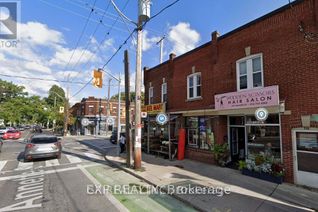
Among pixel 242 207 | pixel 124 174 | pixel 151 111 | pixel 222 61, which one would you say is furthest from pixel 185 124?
pixel 242 207

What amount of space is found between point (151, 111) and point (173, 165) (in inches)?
213

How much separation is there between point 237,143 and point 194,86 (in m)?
4.29

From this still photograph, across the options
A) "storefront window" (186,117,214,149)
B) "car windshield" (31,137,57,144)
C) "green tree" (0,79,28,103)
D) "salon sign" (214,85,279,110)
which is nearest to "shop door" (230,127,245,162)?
"storefront window" (186,117,214,149)

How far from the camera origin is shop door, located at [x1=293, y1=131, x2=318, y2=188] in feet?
23.5

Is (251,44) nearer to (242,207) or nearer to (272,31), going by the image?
(272,31)

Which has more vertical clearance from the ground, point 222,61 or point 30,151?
point 222,61

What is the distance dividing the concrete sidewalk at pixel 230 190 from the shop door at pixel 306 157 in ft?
1.64

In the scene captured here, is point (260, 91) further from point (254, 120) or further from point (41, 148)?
point (41, 148)

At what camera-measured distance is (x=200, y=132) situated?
1223 cm

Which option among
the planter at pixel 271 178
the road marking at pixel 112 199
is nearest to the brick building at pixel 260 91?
→ the planter at pixel 271 178

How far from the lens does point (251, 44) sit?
31.6 ft

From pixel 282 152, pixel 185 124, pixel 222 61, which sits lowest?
pixel 282 152

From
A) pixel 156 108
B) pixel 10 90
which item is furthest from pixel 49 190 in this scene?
pixel 10 90

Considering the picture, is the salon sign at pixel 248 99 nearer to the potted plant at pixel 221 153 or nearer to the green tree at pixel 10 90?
the potted plant at pixel 221 153
